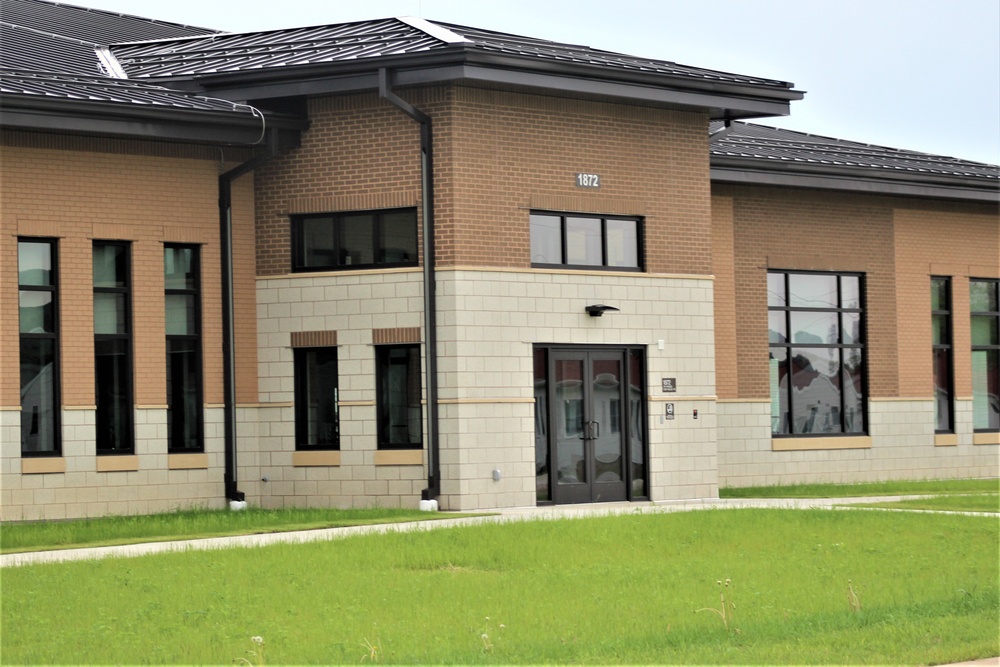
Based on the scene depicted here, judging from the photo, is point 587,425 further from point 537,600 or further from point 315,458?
point 537,600

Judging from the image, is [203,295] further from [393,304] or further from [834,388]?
[834,388]

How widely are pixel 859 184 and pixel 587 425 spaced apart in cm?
868

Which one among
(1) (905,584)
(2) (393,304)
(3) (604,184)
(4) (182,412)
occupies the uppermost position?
(3) (604,184)

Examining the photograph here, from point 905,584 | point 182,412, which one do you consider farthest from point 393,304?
point 905,584

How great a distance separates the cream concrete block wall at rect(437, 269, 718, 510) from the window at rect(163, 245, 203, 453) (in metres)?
3.65

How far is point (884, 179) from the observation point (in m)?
28.3

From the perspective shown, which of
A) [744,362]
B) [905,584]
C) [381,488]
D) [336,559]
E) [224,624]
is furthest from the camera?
[744,362]

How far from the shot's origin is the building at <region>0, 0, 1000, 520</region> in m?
→ 20.6

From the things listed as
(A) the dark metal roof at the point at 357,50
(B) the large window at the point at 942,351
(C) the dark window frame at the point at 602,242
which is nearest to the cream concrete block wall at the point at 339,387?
(C) the dark window frame at the point at 602,242

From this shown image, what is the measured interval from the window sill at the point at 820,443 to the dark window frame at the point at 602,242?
229 inches

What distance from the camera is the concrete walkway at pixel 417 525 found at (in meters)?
15.6

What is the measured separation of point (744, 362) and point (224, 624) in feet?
55.4

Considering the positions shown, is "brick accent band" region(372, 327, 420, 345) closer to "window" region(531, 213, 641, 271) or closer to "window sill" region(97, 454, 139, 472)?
"window" region(531, 213, 641, 271)

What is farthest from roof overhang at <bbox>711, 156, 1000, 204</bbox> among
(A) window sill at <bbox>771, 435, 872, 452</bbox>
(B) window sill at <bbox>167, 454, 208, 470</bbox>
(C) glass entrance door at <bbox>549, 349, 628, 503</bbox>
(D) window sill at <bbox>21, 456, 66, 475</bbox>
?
(D) window sill at <bbox>21, 456, 66, 475</bbox>
